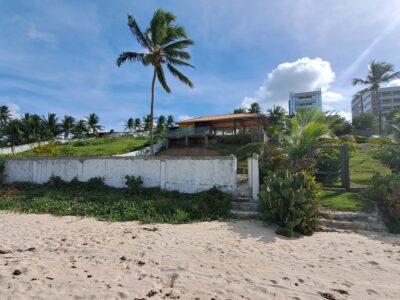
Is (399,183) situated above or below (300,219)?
above

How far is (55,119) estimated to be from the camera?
4522 cm

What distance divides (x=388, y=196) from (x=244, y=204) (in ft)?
13.1

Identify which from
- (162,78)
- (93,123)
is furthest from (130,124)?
(162,78)

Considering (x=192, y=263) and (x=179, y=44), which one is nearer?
(x=192, y=263)

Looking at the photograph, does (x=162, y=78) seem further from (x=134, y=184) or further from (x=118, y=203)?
(x=118, y=203)

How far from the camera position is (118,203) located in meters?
8.14

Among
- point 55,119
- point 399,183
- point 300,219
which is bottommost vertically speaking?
point 300,219

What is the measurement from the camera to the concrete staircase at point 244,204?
7.42m

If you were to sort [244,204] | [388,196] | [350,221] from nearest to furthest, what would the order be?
[350,221]
[388,196]
[244,204]

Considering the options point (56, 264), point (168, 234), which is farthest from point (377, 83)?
point (56, 264)

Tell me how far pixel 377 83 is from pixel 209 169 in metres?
32.5

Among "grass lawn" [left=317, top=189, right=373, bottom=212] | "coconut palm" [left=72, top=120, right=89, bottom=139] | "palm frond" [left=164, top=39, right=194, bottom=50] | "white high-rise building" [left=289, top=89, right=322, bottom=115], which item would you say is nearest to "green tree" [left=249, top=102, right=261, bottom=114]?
"palm frond" [left=164, top=39, right=194, bottom=50]

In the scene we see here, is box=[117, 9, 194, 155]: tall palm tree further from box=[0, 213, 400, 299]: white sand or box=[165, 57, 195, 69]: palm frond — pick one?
box=[0, 213, 400, 299]: white sand

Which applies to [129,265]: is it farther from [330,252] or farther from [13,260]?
[330,252]
